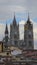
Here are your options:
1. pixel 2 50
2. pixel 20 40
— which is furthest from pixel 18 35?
pixel 2 50

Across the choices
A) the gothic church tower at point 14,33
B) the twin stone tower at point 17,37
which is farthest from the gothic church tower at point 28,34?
the gothic church tower at point 14,33

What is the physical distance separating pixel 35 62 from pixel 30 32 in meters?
0.85

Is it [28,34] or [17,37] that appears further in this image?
[28,34]

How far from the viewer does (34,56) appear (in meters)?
3.05

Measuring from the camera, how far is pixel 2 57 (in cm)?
301

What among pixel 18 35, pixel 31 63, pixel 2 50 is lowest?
pixel 31 63

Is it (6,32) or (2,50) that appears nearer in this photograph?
(2,50)

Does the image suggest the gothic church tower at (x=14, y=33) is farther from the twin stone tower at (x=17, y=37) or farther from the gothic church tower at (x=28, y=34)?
the gothic church tower at (x=28, y=34)

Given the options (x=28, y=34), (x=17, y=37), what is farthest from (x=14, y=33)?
(x=28, y=34)

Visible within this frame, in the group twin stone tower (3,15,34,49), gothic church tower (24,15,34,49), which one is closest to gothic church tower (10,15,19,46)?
twin stone tower (3,15,34,49)

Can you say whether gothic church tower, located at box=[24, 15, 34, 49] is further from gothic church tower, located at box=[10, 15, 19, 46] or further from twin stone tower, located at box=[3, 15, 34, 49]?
gothic church tower, located at box=[10, 15, 19, 46]

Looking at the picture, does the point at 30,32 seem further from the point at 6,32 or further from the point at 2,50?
the point at 2,50

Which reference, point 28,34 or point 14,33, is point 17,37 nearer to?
point 14,33

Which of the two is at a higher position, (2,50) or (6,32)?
(6,32)
